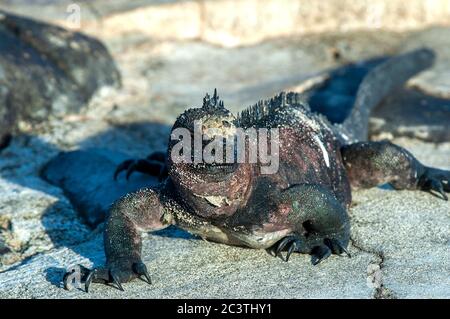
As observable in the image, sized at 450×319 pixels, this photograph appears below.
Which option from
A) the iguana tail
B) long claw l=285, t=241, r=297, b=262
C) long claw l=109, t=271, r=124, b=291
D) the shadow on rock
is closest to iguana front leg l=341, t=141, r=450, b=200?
the iguana tail

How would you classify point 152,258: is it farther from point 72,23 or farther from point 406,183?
point 72,23

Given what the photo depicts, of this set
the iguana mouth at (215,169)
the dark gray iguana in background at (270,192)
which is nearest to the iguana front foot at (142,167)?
the dark gray iguana in background at (270,192)

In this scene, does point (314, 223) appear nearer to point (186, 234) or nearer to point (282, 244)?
point (282, 244)

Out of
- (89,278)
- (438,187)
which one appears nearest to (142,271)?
(89,278)

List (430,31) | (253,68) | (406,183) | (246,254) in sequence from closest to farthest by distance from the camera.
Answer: (246,254) < (406,183) < (253,68) < (430,31)

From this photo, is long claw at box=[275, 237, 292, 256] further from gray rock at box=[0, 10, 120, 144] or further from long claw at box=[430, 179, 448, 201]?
gray rock at box=[0, 10, 120, 144]

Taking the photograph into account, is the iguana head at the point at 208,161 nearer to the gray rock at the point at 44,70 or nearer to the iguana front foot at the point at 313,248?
the iguana front foot at the point at 313,248


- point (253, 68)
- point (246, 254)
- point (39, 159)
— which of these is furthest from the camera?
point (253, 68)

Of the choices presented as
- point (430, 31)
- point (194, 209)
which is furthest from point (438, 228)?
point (430, 31)
